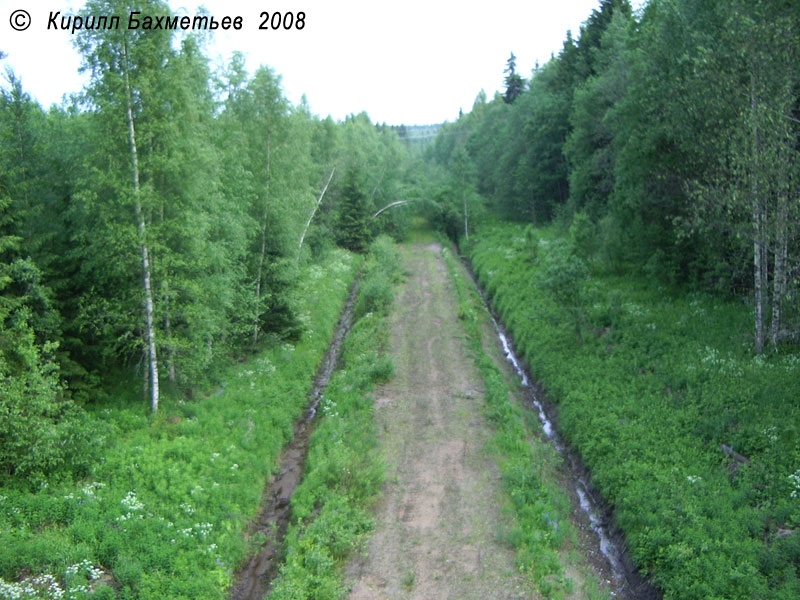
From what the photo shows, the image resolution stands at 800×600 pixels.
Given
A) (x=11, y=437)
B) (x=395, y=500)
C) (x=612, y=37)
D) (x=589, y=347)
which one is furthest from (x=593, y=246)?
(x=11, y=437)

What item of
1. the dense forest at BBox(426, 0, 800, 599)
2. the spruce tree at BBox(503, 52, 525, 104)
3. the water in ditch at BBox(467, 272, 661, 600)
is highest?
the spruce tree at BBox(503, 52, 525, 104)

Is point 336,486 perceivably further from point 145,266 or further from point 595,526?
point 145,266

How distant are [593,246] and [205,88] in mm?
23733

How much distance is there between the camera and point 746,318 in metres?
23.2

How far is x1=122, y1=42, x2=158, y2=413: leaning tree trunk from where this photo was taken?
18070 mm

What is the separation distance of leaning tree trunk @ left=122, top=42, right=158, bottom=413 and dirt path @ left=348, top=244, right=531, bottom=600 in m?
7.98

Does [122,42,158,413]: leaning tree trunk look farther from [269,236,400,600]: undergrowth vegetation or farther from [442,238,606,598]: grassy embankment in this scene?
[442,238,606,598]: grassy embankment

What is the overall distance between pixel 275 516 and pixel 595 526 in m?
9.17

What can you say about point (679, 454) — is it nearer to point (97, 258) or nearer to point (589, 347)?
point (589, 347)

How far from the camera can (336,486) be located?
1745 cm

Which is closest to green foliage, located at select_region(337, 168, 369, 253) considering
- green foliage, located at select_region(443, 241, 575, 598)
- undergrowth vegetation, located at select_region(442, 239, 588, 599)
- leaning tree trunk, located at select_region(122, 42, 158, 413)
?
green foliage, located at select_region(443, 241, 575, 598)

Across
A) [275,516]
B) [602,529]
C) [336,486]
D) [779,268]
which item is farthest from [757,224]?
[275,516]

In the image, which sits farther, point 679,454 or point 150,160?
point 150,160

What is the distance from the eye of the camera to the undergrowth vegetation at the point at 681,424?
13.3 metres
